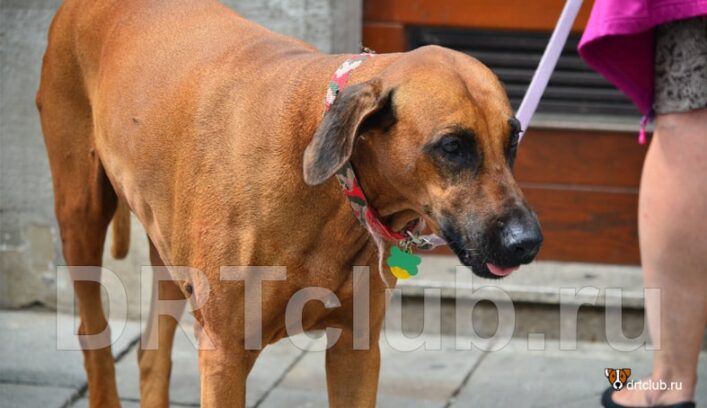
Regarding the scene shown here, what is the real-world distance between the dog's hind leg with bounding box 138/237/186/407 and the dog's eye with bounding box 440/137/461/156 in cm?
160

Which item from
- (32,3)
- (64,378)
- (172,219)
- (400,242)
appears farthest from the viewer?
(32,3)

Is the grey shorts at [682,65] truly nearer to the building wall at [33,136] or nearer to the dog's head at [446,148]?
the dog's head at [446,148]

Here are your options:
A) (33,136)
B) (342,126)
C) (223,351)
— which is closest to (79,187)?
(223,351)

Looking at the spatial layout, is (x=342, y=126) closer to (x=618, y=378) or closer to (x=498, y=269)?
(x=498, y=269)

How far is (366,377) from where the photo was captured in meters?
3.36

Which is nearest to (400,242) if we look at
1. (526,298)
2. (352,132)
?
(352,132)

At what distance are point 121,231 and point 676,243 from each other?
177cm

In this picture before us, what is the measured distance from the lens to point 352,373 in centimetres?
336

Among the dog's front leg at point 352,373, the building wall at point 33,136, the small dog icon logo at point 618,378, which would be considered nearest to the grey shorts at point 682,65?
the small dog icon logo at point 618,378

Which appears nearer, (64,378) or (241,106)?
(241,106)

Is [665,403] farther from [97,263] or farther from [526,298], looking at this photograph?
[97,263]

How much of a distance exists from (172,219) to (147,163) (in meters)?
0.18

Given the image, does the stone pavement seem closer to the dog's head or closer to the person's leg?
the person's leg

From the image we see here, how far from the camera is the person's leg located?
3.46 m
